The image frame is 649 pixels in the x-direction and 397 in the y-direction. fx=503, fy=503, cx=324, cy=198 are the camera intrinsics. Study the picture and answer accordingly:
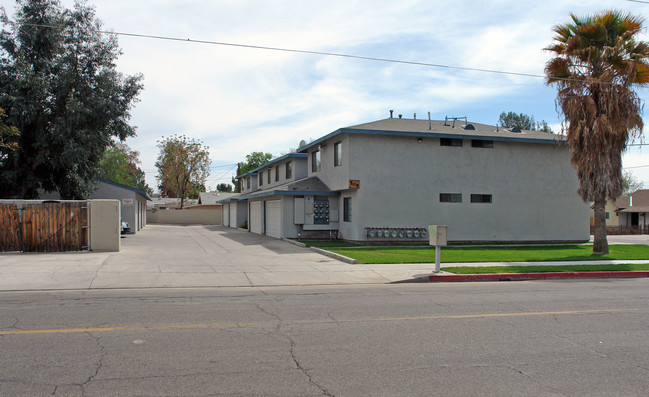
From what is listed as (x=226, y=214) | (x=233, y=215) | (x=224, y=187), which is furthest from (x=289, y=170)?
(x=224, y=187)

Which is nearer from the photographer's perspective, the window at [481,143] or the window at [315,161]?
the window at [481,143]

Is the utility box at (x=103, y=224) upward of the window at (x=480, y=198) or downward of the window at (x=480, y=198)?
downward

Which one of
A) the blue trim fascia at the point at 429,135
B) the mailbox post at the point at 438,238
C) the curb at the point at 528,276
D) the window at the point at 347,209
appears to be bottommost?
the curb at the point at 528,276

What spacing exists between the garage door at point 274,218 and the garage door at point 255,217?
2.11 metres

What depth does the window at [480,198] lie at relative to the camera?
88.3ft

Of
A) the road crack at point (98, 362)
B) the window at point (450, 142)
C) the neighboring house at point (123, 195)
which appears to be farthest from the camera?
the neighboring house at point (123, 195)

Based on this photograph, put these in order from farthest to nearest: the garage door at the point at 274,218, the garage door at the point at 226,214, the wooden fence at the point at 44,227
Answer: the garage door at the point at 226,214 → the garage door at the point at 274,218 → the wooden fence at the point at 44,227

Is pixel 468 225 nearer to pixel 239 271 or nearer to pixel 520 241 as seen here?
pixel 520 241

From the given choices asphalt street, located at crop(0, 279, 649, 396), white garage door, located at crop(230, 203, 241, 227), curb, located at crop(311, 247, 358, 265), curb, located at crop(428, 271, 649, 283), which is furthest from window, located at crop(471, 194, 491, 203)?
white garage door, located at crop(230, 203, 241, 227)

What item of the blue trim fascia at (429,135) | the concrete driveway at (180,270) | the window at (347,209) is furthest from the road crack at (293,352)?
the window at (347,209)

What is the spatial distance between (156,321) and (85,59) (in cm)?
2360

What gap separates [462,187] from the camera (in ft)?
87.2

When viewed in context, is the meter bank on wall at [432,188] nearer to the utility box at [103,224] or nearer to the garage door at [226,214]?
the utility box at [103,224]

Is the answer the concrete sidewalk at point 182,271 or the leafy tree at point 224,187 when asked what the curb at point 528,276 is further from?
the leafy tree at point 224,187
